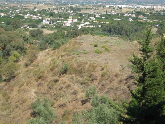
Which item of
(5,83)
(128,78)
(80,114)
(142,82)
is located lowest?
(5,83)

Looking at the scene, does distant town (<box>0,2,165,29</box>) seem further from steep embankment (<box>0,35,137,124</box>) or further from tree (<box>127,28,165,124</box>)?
tree (<box>127,28,165,124</box>)

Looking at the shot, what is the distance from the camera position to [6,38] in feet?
98.1

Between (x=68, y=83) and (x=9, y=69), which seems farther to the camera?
(x=9, y=69)

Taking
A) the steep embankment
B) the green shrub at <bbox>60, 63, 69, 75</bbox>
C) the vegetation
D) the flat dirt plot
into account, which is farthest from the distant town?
the green shrub at <bbox>60, 63, 69, 75</bbox>

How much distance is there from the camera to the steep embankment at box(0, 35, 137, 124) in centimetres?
1300

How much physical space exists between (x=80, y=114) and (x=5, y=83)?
11.9 metres

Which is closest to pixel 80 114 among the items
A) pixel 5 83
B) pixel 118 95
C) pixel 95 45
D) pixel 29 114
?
pixel 118 95

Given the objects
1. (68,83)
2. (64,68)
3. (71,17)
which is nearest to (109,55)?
(64,68)

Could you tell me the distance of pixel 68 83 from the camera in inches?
621

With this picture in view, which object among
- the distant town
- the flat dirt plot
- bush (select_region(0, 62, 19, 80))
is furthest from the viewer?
the distant town

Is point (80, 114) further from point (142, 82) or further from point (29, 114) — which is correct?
point (142, 82)

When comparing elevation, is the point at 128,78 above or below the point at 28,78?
above

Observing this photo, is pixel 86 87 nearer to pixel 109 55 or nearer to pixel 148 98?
pixel 109 55

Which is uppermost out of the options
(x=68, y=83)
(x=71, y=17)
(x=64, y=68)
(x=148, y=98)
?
(x=148, y=98)
